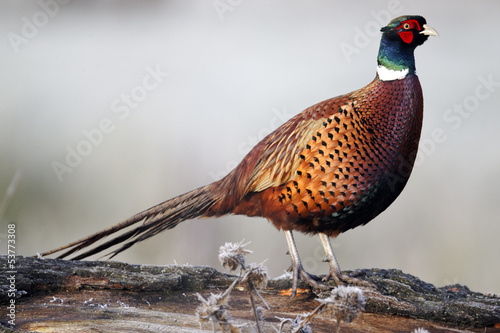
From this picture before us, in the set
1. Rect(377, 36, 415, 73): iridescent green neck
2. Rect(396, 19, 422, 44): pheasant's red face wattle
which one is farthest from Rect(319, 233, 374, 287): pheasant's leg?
Rect(396, 19, 422, 44): pheasant's red face wattle

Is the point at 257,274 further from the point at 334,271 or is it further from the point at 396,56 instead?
the point at 396,56

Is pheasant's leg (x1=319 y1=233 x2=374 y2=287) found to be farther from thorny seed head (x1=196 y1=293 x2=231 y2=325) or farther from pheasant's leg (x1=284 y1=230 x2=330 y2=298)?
thorny seed head (x1=196 y1=293 x2=231 y2=325)

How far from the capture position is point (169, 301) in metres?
3.44

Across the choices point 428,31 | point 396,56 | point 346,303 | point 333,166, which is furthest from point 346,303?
point 428,31

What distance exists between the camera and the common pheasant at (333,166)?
361 centimetres

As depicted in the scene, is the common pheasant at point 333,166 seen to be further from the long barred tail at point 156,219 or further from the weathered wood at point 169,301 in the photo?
the weathered wood at point 169,301

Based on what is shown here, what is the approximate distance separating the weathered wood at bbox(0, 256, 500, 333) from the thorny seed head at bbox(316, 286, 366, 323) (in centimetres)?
103

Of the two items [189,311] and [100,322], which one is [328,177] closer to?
[189,311]

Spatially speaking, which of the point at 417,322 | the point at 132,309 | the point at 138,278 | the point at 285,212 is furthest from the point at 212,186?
the point at 417,322

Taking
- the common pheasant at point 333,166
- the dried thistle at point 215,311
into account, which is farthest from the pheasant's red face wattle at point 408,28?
the dried thistle at point 215,311

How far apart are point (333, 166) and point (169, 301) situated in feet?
4.47

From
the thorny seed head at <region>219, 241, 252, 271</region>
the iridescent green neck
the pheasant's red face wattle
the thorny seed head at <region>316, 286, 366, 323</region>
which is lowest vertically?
the thorny seed head at <region>316, 286, 366, 323</region>

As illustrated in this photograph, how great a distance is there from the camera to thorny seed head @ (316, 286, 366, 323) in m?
2.09

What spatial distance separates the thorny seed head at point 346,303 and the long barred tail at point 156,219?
2.06 meters
